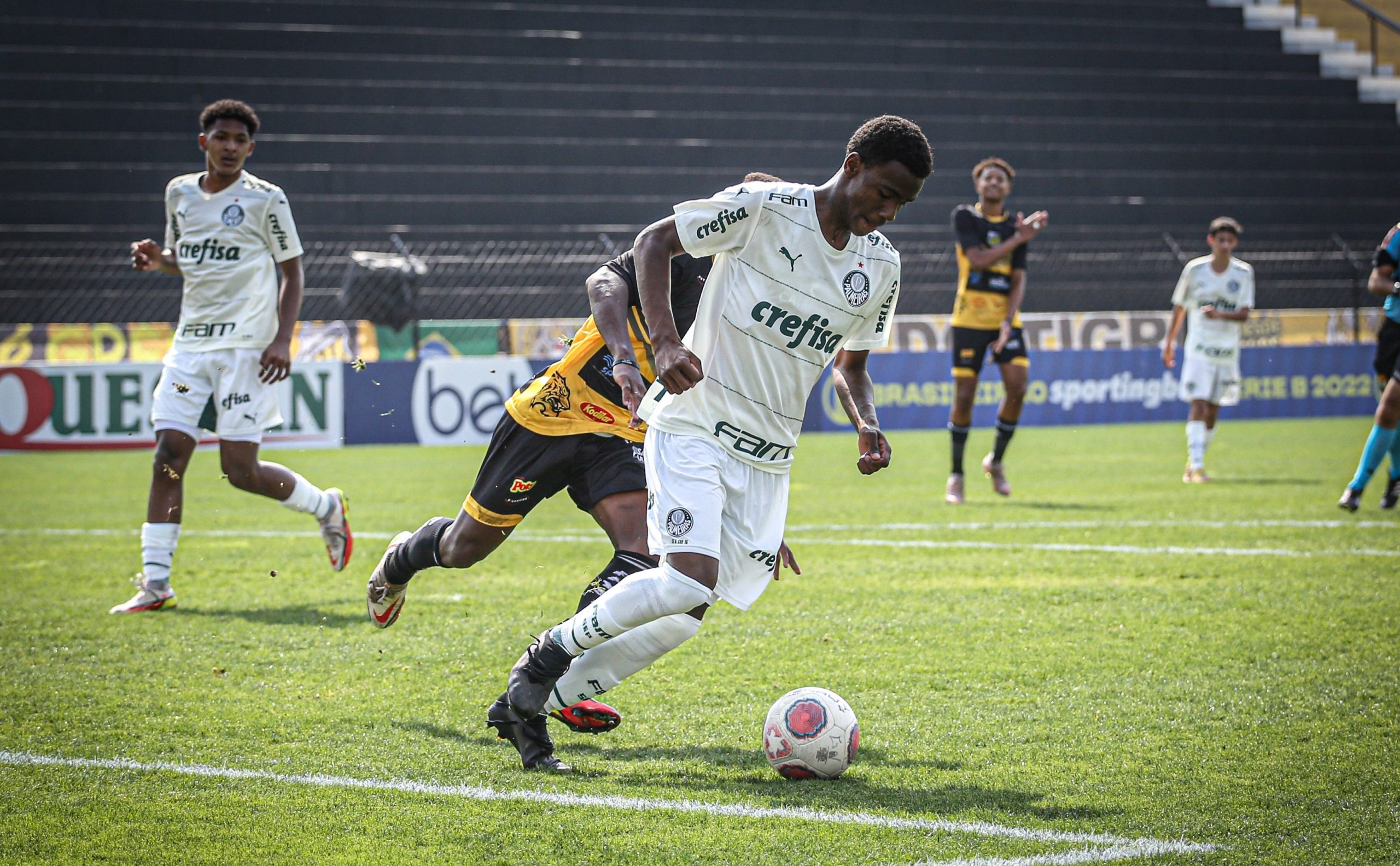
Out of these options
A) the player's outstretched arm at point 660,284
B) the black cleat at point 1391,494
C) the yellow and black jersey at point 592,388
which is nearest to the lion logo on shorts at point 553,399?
the yellow and black jersey at point 592,388

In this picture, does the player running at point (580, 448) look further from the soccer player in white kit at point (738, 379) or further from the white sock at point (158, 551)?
the white sock at point (158, 551)

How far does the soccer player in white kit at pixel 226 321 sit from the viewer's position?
6422 mm

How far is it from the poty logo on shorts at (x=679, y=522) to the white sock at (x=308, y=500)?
11.5ft

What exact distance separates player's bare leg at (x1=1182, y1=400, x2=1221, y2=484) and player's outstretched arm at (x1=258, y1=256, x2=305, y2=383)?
7844 mm

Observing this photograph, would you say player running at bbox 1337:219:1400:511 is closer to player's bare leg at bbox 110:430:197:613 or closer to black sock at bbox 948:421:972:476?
black sock at bbox 948:421:972:476

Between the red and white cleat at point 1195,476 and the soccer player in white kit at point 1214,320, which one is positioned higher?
the soccer player in white kit at point 1214,320

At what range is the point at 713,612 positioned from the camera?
610 centimetres

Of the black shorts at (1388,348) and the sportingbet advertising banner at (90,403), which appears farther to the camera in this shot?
the sportingbet advertising banner at (90,403)

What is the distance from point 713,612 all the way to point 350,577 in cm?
227

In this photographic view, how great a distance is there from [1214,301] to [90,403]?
12697 mm

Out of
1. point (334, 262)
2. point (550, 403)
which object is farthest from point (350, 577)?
point (334, 262)

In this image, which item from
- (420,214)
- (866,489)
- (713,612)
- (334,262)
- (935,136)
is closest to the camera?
(713,612)

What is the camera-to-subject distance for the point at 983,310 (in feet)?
34.2

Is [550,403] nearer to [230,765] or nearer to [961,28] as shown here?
[230,765]
